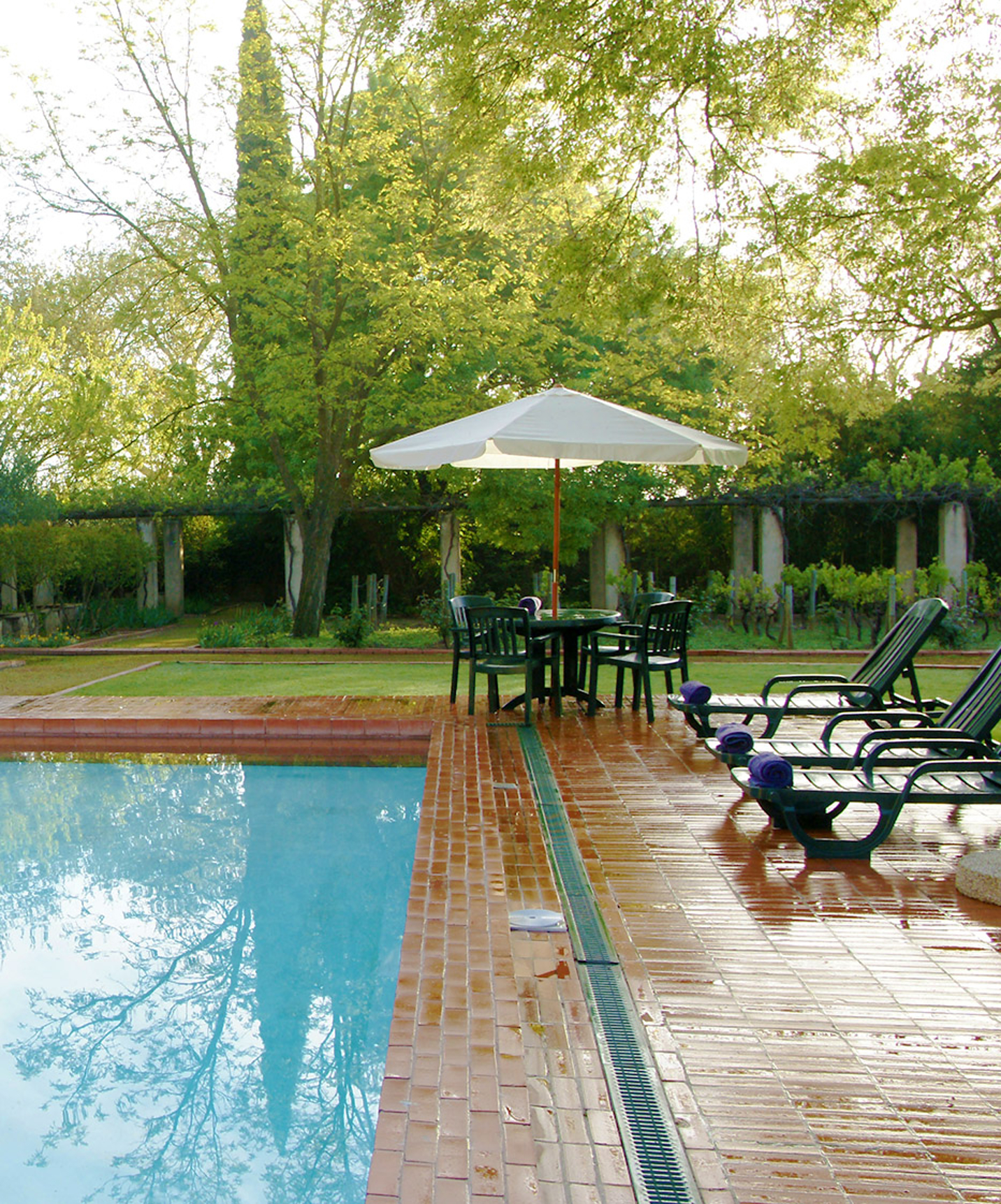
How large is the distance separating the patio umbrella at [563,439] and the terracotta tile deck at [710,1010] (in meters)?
2.44

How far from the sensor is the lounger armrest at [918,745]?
16.4 ft

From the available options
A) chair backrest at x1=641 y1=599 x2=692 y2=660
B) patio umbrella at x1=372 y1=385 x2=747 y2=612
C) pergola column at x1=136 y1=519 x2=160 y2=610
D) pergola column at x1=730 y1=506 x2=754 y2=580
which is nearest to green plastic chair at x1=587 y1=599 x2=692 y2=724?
chair backrest at x1=641 y1=599 x2=692 y2=660

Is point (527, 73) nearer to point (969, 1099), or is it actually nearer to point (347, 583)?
point (969, 1099)

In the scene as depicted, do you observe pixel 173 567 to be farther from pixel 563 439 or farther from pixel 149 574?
pixel 563 439

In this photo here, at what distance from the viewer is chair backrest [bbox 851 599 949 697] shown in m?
6.76

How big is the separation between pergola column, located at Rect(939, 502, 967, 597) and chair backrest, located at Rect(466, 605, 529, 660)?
11.4 meters

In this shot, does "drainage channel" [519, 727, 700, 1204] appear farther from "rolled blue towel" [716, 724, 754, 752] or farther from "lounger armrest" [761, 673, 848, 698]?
"lounger armrest" [761, 673, 848, 698]

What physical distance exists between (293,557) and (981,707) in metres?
14.9

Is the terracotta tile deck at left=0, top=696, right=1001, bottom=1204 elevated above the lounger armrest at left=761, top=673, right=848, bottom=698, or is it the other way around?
the lounger armrest at left=761, top=673, right=848, bottom=698

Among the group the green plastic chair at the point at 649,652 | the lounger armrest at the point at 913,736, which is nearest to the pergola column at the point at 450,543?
the green plastic chair at the point at 649,652

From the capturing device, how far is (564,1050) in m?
2.92

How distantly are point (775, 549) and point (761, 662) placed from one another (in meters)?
6.22

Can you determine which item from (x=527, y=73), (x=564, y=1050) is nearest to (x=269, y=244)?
(x=527, y=73)

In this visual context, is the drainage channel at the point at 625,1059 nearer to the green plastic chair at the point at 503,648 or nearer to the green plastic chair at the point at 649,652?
the green plastic chair at the point at 503,648
